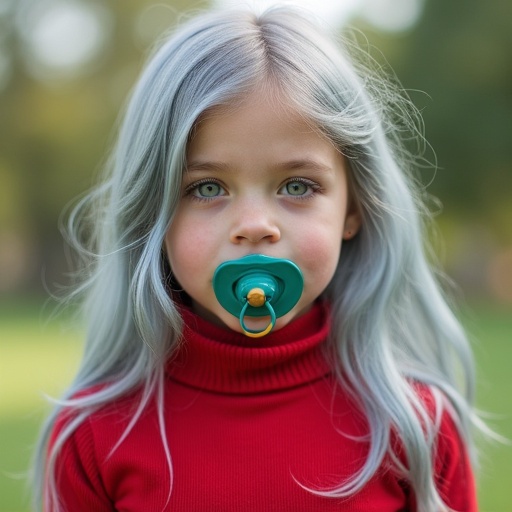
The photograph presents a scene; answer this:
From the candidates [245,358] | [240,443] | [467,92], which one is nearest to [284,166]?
[245,358]

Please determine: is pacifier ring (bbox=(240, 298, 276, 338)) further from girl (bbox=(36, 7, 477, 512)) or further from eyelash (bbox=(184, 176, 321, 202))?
eyelash (bbox=(184, 176, 321, 202))

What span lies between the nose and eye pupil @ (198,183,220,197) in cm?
8

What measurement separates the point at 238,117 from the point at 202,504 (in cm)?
85

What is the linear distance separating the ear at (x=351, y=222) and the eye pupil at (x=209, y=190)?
402 mm

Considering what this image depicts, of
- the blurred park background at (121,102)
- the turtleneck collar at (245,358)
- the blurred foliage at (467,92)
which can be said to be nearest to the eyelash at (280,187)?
the turtleneck collar at (245,358)

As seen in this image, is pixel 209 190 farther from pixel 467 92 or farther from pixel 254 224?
pixel 467 92

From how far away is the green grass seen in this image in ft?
13.4

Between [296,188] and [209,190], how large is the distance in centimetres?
19

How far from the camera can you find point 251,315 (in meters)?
1.90

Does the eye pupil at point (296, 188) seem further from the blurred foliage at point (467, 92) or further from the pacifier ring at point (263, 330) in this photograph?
the blurred foliage at point (467, 92)

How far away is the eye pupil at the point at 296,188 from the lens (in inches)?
74.9

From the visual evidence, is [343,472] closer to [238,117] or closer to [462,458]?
[462,458]

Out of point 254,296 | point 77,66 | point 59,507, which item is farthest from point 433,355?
point 77,66

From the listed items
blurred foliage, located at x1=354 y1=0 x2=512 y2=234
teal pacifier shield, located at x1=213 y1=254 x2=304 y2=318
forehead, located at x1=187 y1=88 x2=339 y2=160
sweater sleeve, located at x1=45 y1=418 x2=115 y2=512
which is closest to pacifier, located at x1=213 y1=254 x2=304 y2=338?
teal pacifier shield, located at x1=213 y1=254 x2=304 y2=318
